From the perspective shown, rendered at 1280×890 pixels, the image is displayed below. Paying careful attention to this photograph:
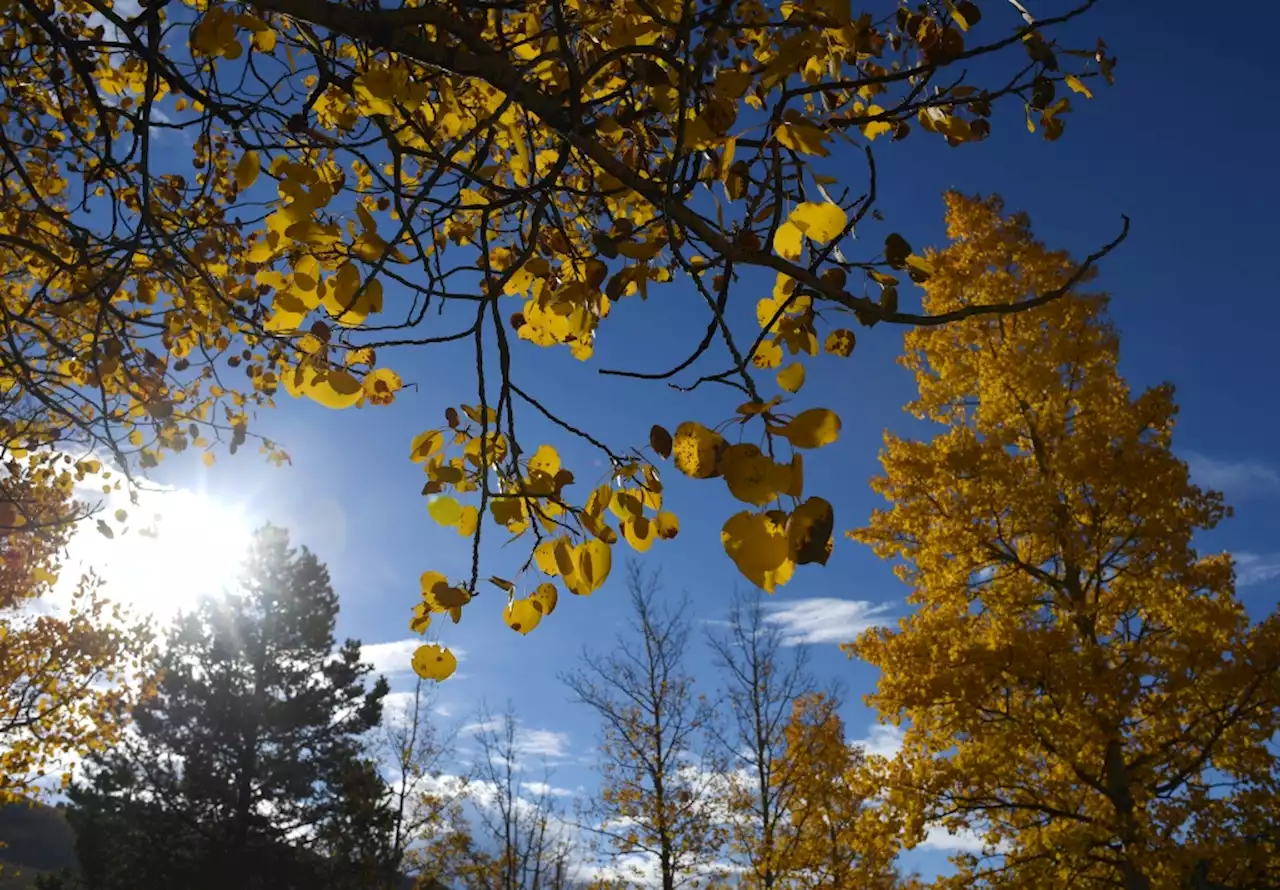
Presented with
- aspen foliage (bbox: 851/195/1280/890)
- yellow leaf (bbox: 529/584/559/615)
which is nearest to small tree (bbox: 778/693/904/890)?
aspen foliage (bbox: 851/195/1280/890)

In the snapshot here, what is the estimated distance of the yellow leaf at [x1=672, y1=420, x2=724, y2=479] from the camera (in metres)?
0.85

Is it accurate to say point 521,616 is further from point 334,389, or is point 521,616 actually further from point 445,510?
point 334,389

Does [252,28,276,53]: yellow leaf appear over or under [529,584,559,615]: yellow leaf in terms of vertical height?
over

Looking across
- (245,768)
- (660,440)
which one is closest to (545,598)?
(660,440)

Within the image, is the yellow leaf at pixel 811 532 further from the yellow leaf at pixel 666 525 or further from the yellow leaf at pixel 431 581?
the yellow leaf at pixel 431 581

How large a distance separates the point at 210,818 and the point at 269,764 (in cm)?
140

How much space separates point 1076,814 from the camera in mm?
6180

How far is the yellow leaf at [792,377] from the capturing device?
3.54ft

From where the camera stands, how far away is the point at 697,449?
2.81 ft

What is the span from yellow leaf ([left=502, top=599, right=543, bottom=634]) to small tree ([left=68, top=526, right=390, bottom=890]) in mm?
17998

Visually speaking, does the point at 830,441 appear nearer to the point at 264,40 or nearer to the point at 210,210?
the point at 264,40

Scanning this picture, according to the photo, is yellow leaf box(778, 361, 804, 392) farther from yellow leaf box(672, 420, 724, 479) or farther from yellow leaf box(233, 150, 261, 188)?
yellow leaf box(233, 150, 261, 188)

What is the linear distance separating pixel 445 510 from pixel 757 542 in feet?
2.18

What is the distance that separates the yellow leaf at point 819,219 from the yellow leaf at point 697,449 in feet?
1.30
